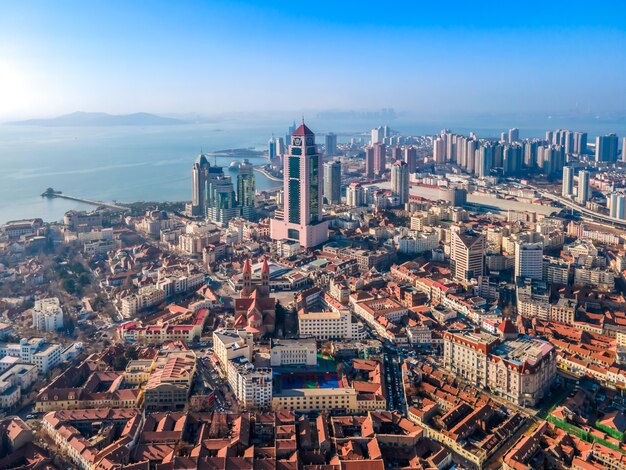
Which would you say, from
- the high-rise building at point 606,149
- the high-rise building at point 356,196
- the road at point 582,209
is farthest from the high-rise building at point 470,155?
the high-rise building at point 356,196

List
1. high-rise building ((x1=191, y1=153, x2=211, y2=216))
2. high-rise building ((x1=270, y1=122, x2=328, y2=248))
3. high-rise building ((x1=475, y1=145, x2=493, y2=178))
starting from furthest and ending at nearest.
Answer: high-rise building ((x1=475, y1=145, x2=493, y2=178)) < high-rise building ((x1=191, y1=153, x2=211, y2=216)) < high-rise building ((x1=270, y1=122, x2=328, y2=248))

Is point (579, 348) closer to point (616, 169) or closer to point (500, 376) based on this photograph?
point (500, 376)

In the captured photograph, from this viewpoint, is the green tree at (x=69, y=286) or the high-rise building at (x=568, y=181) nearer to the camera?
the green tree at (x=69, y=286)

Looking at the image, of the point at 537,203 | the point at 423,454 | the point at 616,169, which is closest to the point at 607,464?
the point at 423,454

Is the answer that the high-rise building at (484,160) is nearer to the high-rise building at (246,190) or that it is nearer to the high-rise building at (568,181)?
the high-rise building at (568,181)

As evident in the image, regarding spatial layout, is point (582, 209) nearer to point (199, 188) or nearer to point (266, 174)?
point (199, 188)

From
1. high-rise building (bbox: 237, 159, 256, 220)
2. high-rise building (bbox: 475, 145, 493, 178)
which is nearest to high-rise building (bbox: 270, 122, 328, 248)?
high-rise building (bbox: 237, 159, 256, 220)

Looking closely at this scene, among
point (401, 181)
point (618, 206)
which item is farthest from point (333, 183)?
point (618, 206)

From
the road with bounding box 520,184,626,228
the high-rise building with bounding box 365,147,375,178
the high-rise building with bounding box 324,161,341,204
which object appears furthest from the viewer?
the high-rise building with bounding box 365,147,375,178

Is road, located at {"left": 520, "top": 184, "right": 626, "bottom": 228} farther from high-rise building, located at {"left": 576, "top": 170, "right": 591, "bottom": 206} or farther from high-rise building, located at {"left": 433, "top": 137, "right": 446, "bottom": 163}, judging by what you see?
high-rise building, located at {"left": 433, "top": 137, "right": 446, "bottom": 163}
